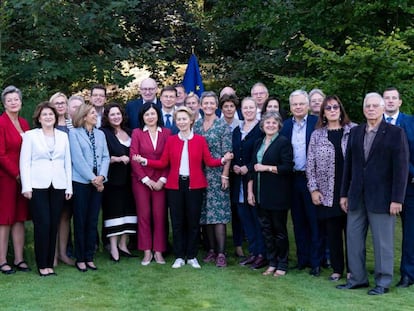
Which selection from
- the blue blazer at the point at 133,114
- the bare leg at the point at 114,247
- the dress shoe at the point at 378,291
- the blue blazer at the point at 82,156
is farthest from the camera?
the blue blazer at the point at 133,114

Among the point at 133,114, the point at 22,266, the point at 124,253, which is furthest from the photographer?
the point at 133,114

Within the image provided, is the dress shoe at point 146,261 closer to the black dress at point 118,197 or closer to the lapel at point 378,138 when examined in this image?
the black dress at point 118,197

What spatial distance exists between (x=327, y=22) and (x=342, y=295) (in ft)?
17.5

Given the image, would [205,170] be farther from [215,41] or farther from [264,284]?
[215,41]

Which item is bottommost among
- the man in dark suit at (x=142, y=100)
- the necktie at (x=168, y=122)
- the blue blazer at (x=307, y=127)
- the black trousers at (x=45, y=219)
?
the black trousers at (x=45, y=219)

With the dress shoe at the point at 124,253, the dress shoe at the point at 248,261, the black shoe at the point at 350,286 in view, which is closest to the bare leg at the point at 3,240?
the dress shoe at the point at 124,253

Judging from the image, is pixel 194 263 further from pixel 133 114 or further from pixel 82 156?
pixel 133 114

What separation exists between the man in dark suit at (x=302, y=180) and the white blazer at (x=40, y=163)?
226 cm

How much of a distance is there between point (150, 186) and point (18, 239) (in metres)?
1.45

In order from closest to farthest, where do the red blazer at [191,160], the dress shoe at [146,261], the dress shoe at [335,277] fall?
1. the dress shoe at [335,277]
2. the red blazer at [191,160]
3. the dress shoe at [146,261]

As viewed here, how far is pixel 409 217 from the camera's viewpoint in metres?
5.95

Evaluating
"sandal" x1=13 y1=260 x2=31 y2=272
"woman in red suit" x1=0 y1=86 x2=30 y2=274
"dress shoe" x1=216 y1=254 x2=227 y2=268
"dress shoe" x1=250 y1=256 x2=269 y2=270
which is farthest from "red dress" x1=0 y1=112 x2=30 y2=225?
"dress shoe" x1=250 y1=256 x2=269 y2=270

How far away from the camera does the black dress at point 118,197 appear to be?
6754 millimetres

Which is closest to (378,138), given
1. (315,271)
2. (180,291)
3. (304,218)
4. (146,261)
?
(304,218)
